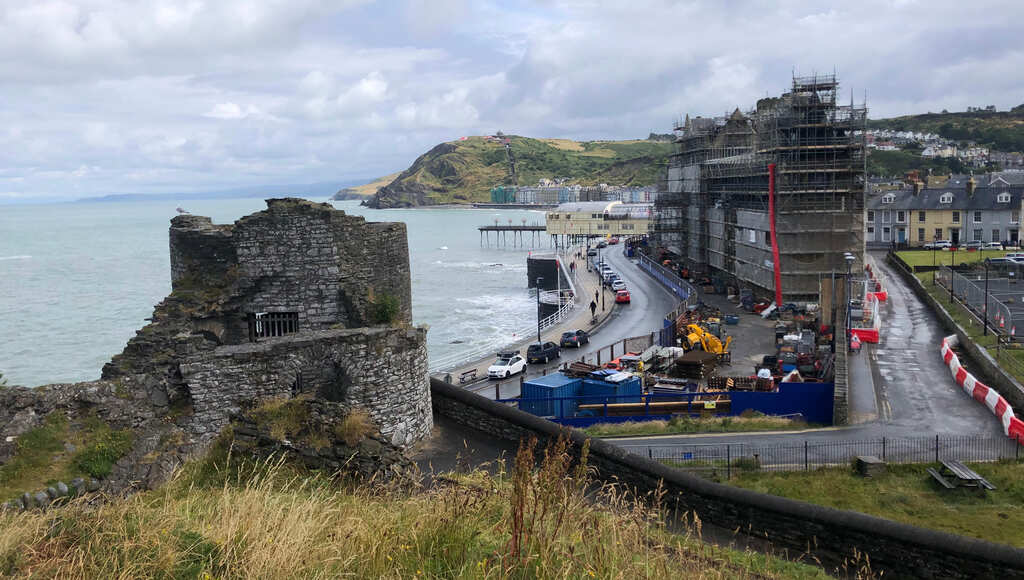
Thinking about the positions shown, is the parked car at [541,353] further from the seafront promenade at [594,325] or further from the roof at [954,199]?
the roof at [954,199]

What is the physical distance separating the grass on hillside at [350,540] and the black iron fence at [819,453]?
12.2m

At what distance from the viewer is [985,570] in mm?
9836

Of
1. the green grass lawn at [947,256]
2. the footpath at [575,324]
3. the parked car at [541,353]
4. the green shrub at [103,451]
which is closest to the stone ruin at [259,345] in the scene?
the green shrub at [103,451]

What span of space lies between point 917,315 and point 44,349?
5481cm

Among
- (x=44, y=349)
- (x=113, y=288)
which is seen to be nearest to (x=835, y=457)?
(x=44, y=349)

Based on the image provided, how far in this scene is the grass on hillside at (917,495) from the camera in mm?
14273

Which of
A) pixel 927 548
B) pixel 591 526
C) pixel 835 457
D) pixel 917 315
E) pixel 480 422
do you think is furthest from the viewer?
pixel 917 315

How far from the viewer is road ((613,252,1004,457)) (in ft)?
71.1

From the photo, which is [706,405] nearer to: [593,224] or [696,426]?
[696,426]

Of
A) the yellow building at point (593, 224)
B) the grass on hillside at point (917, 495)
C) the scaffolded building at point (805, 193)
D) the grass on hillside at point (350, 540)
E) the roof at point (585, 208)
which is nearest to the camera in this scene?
the grass on hillside at point (350, 540)

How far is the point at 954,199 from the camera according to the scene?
83.2 m

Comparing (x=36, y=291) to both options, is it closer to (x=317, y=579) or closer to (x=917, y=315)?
(x=917, y=315)

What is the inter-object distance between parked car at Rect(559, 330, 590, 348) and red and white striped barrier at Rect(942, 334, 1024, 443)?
59.5 feet

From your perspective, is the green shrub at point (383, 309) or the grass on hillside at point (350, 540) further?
the green shrub at point (383, 309)
